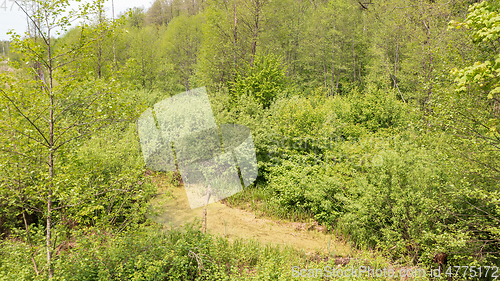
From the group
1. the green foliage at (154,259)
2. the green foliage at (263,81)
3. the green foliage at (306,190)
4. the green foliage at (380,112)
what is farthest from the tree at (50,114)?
the green foliage at (380,112)

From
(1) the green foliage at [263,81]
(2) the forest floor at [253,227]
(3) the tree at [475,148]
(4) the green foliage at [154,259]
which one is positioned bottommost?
(2) the forest floor at [253,227]

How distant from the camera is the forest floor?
7.97 meters

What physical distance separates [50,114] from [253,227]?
677cm

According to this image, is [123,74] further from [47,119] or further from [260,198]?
[260,198]

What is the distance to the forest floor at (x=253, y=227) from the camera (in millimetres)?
7975

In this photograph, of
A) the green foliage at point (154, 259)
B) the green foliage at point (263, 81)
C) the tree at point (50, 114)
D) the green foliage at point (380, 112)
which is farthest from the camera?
the green foliage at point (263, 81)

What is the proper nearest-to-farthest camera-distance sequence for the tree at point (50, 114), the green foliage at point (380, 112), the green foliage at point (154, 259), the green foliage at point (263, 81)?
the tree at point (50, 114) < the green foliage at point (154, 259) < the green foliage at point (380, 112) < the green foliage at point (263, 81)

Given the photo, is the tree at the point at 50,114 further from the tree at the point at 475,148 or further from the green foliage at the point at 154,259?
the tree at the point at 475,148

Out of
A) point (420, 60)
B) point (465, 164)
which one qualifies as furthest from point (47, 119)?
point (420, 60)

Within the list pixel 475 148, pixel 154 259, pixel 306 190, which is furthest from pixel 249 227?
pixel 475 148

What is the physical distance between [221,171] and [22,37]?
27.9 feet

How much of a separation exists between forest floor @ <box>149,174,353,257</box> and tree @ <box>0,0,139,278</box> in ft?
10.1

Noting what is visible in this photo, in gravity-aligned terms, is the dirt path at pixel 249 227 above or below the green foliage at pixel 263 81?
below

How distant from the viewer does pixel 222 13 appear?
18094 mm
